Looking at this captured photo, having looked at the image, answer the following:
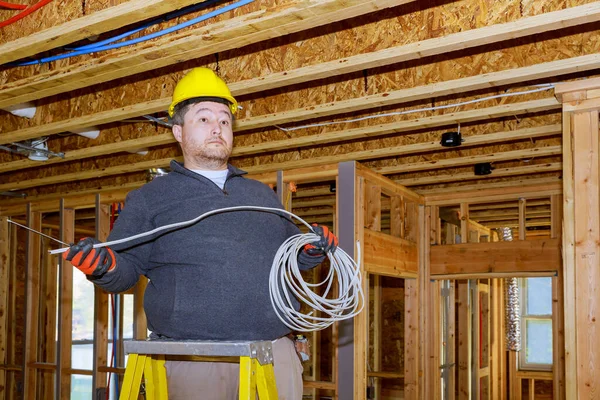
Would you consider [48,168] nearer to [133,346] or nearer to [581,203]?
[581,203]

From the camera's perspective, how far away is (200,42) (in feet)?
10.5

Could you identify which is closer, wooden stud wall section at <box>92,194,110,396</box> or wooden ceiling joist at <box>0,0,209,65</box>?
wooden ceiling joist at <box>0,0,209,65</box>

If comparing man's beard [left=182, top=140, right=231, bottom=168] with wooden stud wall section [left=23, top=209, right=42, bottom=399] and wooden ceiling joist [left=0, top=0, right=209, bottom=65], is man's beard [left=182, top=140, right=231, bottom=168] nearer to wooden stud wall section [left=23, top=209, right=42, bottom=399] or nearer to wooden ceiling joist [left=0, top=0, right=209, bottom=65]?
wooden ceiling joist [left=0, top=0, right=209, bottom=65]

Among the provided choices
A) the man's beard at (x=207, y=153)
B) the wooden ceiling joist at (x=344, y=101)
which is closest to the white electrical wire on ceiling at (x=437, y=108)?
the wooden ceiling joist at (x=344, y=101)

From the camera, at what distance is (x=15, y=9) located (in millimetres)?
3348

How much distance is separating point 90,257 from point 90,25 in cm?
149

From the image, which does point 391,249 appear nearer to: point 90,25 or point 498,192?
point 498,192

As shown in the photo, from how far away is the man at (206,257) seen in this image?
6.70 feet

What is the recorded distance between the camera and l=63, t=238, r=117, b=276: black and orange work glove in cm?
178

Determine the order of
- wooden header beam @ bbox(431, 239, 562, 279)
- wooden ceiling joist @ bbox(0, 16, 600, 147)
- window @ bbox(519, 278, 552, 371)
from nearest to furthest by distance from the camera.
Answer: wooden ceiling joist @ bbox(0, 16, 600, 147), wooden header beam @ bbox(431, 239, 562, 279), window @ bbox(519, 278, 552, 371)

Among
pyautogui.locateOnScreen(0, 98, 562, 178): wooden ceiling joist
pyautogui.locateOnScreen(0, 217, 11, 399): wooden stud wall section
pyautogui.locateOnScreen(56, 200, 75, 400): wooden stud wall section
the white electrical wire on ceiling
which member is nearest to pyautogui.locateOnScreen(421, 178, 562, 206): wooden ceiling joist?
pyautogui.locateOnScreen(0, 98, 562, 178): wooden ceiling joist

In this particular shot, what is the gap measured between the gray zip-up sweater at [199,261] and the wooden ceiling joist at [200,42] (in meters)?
0.99

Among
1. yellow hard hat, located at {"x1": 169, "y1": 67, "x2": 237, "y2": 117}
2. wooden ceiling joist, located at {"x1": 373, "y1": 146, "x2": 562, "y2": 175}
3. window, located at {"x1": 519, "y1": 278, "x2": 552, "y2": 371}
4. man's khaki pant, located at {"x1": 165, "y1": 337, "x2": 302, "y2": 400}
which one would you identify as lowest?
window, located at {"x1": 519, "y1": 278, "x2": 552, "y2": 371}

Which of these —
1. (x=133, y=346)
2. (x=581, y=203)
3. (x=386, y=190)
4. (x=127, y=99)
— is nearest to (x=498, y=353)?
(x=386, y=190)
